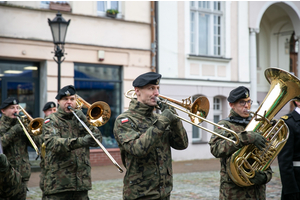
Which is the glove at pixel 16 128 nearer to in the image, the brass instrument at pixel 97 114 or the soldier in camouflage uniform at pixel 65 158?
the soldier in camouflage uniform at pixel 65 158

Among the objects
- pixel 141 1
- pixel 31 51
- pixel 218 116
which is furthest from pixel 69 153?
pixel 218 116

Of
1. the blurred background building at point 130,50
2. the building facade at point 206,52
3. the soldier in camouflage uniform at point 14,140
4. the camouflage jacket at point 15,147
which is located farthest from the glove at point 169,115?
the building facade at point 206,52

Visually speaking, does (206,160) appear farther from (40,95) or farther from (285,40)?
(285,40)

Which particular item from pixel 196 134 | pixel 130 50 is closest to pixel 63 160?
pixel 130 50

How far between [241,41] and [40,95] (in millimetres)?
8417

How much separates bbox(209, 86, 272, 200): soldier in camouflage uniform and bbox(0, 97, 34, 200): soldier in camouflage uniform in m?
3.58

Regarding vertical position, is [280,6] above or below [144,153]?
above

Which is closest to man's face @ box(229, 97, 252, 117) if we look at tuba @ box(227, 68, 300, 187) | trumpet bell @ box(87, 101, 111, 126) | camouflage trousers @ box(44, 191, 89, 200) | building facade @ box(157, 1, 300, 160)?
tuba @ box(227, 68, 300, 187)

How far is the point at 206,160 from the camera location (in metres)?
15.3

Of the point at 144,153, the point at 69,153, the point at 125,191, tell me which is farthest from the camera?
the point at 69,153

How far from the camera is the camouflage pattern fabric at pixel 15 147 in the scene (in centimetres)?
695

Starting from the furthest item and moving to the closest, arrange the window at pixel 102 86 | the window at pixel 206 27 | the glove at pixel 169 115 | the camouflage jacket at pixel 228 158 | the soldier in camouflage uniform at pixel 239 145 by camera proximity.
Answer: the window at pixel 206 27 → the window at pixel 102 86 → the camouflage jacket at pixel 228 158 → the soldier in camouflage uniform at pixel 239 145 → the glove at pixel 169 115

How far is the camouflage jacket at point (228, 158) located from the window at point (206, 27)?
1119 cm

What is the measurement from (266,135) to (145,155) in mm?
1570
